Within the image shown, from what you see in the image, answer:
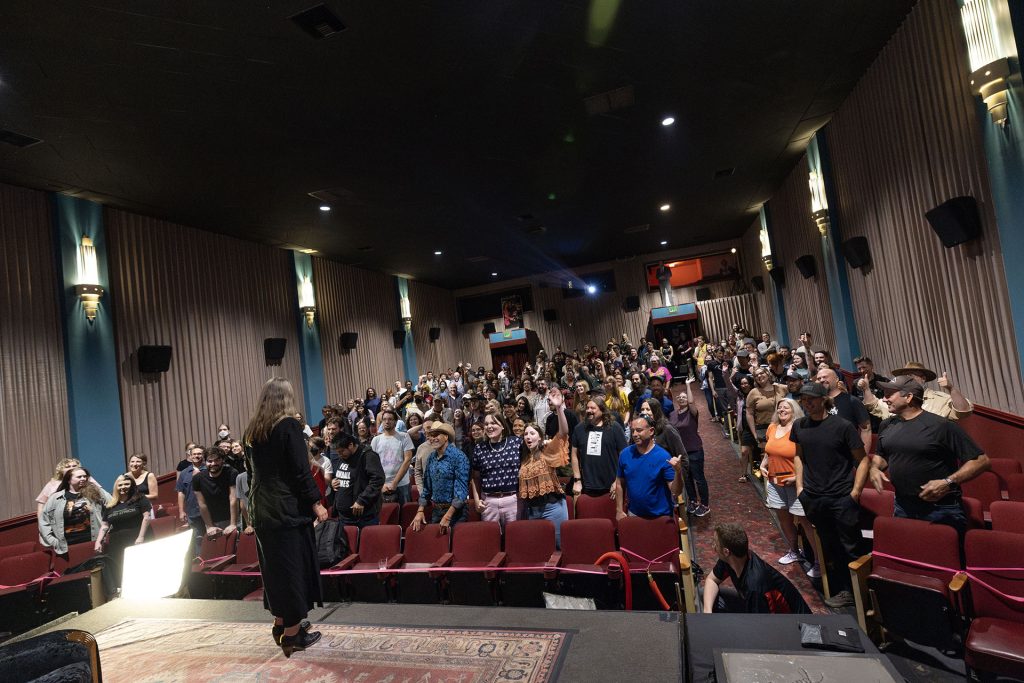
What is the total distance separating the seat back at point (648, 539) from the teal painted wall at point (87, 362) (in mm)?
6781

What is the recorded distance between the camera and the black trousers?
317 centimetres

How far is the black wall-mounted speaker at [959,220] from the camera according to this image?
4.26 metres

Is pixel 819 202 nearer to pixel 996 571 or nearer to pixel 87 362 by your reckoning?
pixel 996 571

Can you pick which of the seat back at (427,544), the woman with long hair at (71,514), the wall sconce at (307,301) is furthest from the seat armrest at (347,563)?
the wall sconce at (307,301)

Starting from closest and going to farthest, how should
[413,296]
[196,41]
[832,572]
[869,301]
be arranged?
[832,572]
[196,41]
[869,301]
[413,296]

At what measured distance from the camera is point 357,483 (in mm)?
4391

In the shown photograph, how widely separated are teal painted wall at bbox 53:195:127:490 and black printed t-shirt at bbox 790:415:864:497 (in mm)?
7991

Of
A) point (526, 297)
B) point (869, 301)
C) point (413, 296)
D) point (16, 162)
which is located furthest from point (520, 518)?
point (526, 297)

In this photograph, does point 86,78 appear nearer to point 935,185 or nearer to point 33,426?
point 33,426

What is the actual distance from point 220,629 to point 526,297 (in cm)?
1645

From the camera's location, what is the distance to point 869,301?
266 inches

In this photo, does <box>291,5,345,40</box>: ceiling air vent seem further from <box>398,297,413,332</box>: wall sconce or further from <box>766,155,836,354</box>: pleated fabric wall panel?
<box>398,297,413,332</box>: wall sconce

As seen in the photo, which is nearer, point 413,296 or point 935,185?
point 935,185

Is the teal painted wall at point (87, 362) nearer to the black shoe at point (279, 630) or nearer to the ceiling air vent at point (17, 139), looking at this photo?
the ceiling air vent at point (17, 139)
